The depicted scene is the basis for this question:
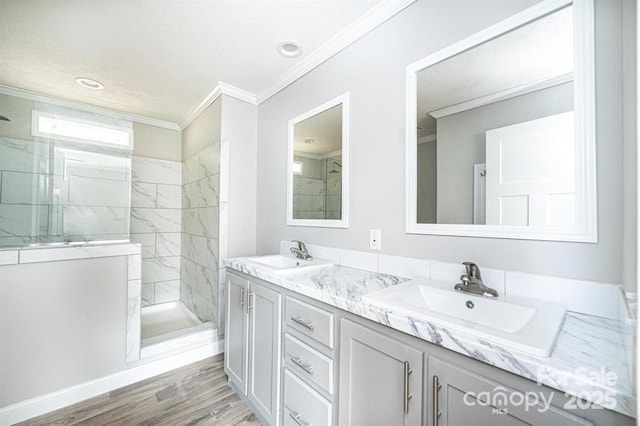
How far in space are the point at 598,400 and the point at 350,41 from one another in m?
1.98

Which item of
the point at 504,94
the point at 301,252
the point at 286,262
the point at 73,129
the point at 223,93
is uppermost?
the point at 223,93

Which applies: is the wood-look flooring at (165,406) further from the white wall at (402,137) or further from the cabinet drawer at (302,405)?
the white wall at (402,137)

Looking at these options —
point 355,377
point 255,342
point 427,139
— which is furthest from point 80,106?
point 355,377

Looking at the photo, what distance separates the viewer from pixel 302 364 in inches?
49.3

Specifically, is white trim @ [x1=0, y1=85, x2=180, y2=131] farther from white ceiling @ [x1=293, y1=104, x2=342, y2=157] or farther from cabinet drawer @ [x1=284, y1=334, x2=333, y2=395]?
cabinet drawer @ [x1=284, y1=334, x2=333, y2=395]

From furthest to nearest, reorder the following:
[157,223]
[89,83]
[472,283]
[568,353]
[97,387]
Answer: [157,223], [89,83], [97,387], [472,283], [568,353]

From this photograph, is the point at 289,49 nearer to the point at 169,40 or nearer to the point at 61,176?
the point at 169,40

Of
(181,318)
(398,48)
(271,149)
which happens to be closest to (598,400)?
(398,48)

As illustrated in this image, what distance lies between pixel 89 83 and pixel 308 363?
3.11 m

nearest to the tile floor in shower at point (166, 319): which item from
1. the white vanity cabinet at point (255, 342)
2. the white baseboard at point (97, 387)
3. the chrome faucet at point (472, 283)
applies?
the white baseboard at point (97, 387)

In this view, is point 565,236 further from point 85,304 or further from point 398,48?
point 85,304

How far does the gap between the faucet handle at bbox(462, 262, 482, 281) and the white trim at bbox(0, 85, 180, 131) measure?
8.93ft

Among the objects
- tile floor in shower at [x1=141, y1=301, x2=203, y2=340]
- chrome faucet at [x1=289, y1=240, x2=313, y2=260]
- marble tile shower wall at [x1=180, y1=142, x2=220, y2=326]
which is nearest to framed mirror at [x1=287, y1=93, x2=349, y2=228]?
chrome faucet at [x1=289, y1=240, x2=313, y2=260]

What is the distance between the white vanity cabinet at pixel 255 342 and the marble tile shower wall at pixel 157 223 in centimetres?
199
